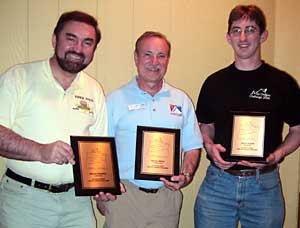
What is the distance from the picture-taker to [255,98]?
2.13 m

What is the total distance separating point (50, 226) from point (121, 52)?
1.08 meters

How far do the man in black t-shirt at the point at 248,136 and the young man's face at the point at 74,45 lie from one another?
718mm

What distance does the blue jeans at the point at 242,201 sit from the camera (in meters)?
2.10

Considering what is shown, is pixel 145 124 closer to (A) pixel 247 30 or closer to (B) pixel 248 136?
(B) pixel 248 136

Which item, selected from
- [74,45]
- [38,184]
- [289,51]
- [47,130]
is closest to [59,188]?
[38,184]

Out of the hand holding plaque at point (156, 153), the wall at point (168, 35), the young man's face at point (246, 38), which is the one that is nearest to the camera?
the hand holding plaque at point (156, 153)

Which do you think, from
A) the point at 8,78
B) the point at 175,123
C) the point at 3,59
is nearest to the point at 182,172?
the point at 175,123

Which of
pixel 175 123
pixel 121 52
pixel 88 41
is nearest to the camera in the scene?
pixel 88 41

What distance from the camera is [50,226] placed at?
1866mm

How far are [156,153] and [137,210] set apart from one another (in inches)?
12.0

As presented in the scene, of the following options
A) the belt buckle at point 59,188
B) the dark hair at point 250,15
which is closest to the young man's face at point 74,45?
the belt buckle at point 59,188

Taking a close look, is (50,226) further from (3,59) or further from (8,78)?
(3,59)

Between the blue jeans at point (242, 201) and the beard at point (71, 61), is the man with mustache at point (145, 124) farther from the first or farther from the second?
the beard at point (71, 61)

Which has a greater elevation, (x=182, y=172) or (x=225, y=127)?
(x=225, y=127)
